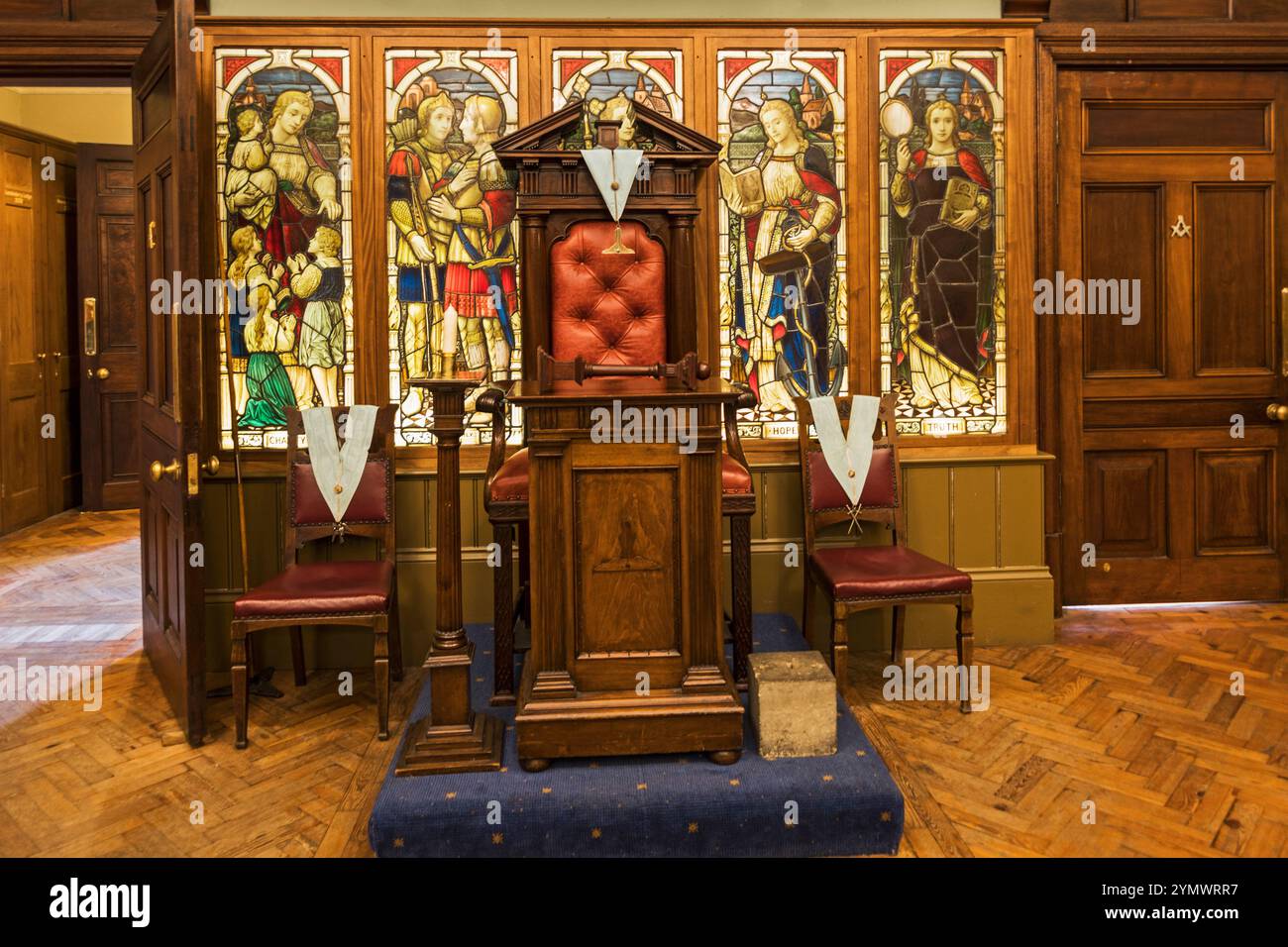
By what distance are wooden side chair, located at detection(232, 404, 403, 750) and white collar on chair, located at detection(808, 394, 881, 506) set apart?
1620 mm

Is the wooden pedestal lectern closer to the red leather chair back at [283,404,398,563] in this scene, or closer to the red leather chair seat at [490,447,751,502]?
the red leather chair seat at [490,447,751,502]

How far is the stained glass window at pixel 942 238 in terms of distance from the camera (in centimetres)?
402

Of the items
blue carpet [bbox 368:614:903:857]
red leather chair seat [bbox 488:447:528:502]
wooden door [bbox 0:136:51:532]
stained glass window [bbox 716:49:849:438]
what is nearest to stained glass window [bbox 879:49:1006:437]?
stained glass window [bbox 716:49:849:438]

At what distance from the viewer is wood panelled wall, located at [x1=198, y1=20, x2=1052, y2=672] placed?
3873 millimetres

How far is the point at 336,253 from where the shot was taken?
12.8 feet

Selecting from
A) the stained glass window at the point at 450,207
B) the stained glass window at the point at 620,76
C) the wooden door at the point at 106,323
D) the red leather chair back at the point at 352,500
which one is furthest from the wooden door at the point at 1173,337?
the wooden door at the point at 106,323

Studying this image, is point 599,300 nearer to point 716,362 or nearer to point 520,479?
point 716,362

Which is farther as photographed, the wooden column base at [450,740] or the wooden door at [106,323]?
the wooden door at [106,323]

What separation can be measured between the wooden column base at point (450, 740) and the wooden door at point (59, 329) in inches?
211

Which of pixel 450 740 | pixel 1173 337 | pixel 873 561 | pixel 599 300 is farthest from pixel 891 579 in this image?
pixel 1173 337

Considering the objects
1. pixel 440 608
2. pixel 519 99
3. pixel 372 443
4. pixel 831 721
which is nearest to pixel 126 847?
pixel 440 608

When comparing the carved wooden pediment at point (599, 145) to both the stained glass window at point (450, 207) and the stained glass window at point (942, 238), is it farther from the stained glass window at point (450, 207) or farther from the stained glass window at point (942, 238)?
the stained glass window at point (942, 238)

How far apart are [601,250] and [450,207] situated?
2.20ft

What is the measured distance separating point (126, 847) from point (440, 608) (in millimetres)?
Answer: 974
